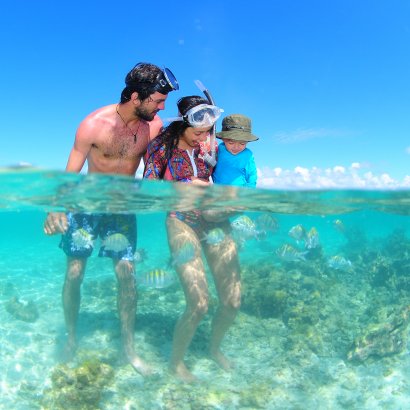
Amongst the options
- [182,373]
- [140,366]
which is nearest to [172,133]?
[182,373]

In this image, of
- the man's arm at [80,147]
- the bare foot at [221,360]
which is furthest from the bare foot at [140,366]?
the man's arm at [80,147]

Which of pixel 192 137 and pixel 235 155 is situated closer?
pixel 192 137

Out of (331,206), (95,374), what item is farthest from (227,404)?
(331,206)

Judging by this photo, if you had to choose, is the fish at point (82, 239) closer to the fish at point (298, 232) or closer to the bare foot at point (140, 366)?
the bare foot at point (140, 366)

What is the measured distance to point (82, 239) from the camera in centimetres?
706

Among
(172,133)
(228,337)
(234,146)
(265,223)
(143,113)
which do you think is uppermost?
(143,113)

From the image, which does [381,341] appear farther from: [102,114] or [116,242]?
[102,114]

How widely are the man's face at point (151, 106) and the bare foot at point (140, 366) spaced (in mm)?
5326

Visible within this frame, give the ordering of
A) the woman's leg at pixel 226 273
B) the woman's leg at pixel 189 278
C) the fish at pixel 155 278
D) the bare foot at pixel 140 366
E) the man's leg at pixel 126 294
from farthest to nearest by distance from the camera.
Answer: the bare foot at pixel 140 366 → the fish at pixel 155 278 → the man's leg at pixel 126 294 → the woman's leg at pixel 226 273 → the woman's leg at pixel 189 278

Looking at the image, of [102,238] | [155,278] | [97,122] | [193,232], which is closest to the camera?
[97,122]

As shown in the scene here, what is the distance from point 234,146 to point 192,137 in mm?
851

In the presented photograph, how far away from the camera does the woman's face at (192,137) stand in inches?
230

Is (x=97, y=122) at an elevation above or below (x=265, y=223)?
above

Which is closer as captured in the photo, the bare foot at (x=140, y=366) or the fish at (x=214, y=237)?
the fish at (x=214, y=237)
